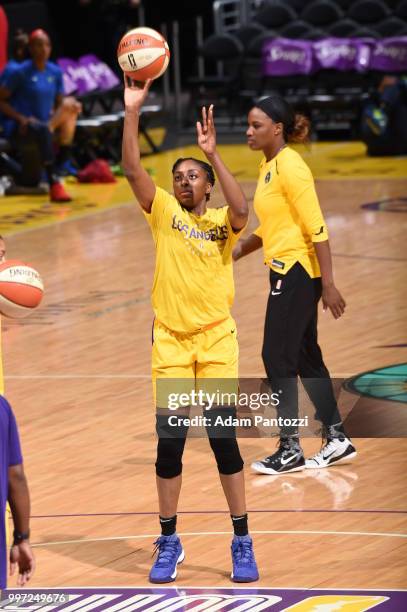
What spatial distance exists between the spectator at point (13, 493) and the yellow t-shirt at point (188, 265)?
6.28ft

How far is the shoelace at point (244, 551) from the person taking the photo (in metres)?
6.35

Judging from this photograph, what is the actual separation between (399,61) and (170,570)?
18137 mm

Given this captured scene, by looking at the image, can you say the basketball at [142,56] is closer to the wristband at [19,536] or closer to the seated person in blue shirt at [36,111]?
the wristband at [19,536]

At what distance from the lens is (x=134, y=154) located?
6363 mm

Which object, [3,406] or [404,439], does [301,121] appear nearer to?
[404,439]

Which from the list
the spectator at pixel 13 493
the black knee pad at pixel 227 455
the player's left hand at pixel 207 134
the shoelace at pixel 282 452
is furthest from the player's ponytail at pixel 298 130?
the spectator at pixel 13 493

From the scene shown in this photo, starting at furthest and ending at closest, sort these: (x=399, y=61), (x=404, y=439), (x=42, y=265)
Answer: (x=399, y=61) < (x=42, y=265) < (x=404, y=439)

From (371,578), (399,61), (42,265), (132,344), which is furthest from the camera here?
(399,61)

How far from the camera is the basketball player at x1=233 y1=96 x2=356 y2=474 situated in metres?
7.65

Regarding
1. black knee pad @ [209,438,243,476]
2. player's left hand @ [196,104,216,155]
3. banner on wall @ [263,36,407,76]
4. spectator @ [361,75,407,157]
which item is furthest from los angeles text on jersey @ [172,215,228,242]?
banner on wall @ [263,36,407,76]

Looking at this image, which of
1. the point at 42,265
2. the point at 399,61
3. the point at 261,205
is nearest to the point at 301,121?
the point at 261,205

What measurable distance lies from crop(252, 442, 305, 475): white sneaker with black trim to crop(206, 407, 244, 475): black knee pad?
163cm

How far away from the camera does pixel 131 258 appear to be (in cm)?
1509

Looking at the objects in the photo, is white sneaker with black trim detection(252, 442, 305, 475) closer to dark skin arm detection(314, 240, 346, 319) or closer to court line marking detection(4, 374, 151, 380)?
dark skin arm detection(314, 240, 346, 319)
